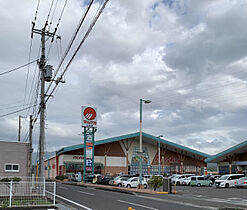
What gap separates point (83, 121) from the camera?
159 ft

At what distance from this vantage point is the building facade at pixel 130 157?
210 feet

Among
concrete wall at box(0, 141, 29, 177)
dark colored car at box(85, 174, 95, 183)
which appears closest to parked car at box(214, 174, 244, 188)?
dark colored car at box(85, 174, 95, 183)

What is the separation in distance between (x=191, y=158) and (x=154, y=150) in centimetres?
1029

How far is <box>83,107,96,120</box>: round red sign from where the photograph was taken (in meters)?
49.1

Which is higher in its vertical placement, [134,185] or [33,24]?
[33,24]

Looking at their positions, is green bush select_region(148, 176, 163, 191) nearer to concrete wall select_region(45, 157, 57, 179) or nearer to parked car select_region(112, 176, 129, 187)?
parked car select_region(112, 176, 129, 187)

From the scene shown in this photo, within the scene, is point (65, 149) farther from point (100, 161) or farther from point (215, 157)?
point (215, 157)

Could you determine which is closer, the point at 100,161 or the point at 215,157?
the point at 215,157

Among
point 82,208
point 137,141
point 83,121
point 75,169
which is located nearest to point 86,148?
point 83,121

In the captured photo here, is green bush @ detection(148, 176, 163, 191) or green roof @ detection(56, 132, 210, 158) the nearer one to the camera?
green bush @ detection(148, 176, 163, 191)

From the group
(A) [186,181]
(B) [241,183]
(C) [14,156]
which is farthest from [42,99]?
(A) [186,181]

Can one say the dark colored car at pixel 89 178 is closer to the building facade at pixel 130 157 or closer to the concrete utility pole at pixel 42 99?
the building facade at pixel 130 157

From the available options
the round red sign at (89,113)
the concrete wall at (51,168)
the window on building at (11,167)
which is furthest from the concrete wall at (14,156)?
the concrete wall at (51,168)

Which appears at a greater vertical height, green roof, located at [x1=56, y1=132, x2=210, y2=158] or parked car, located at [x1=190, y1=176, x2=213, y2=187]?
green roof, located at [x1=56, y1=132, x2=210, y2=158]
